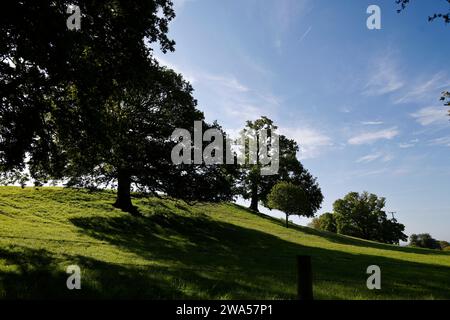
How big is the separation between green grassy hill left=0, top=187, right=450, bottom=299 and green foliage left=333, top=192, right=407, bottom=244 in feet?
235

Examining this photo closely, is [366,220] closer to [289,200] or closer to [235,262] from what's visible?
[289,200]

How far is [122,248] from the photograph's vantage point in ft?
73.5

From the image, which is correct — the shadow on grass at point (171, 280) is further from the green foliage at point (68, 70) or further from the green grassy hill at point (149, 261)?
the green foliage at point (68, 70)

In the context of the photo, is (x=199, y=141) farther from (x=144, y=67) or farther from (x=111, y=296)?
(x=111, y=296)

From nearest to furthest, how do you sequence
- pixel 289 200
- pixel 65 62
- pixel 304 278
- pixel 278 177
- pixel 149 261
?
pixel 304 278
pixel 65 62
pixel 149 261
pixel 289 200
pixel 278 177

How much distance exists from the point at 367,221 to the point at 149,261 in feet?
321

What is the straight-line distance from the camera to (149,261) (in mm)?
17969

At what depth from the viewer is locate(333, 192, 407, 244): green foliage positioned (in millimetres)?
102688

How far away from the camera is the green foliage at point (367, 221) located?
10269 centimetres

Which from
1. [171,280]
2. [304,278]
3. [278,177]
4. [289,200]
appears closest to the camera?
[304,278]

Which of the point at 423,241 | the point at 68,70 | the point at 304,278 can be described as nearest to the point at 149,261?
the point at 68,70
